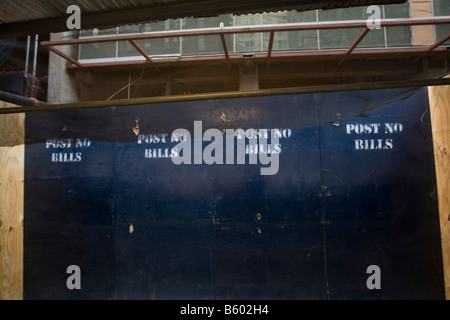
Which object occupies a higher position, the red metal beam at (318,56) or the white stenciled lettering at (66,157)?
the red metal beam at (318,56)

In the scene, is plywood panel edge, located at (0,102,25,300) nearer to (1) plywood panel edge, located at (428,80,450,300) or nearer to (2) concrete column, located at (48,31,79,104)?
(2) concrete column, located at (48,31,79,104)

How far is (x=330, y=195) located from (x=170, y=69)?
594 cm

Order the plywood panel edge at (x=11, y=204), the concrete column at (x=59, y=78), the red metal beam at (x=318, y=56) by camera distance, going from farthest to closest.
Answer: the concrete column at (x=59, y=78), the red metal beam at (x=318, y=56), the plywood panel edge at (x=11, y=204)

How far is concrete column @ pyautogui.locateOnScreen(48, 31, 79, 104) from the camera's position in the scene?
7016 mm

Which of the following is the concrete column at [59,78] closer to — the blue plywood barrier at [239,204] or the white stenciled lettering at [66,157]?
the blue plywood barrier at [239,204]

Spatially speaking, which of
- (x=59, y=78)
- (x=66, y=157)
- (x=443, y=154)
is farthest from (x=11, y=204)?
(x=443, y=154)

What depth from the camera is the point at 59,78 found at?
7.07m

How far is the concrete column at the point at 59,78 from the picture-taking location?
702 centimetres

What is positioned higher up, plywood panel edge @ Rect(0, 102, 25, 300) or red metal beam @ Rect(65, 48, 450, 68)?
red metal beam @ Rect(65, 48, 450, 68)

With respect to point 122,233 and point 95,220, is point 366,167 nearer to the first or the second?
point 122,233

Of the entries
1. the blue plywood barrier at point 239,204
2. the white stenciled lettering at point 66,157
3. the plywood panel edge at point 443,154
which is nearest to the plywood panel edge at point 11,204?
the blue plywood barrier at point 239,204

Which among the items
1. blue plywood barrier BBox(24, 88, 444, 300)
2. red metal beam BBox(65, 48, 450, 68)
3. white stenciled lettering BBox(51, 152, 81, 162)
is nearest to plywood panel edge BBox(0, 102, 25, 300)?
blue plywood barrier BBox(24, 88, 444, 300)

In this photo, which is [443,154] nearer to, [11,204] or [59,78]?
[11,204]

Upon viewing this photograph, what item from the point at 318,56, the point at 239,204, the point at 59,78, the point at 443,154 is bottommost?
the point at 239,204
